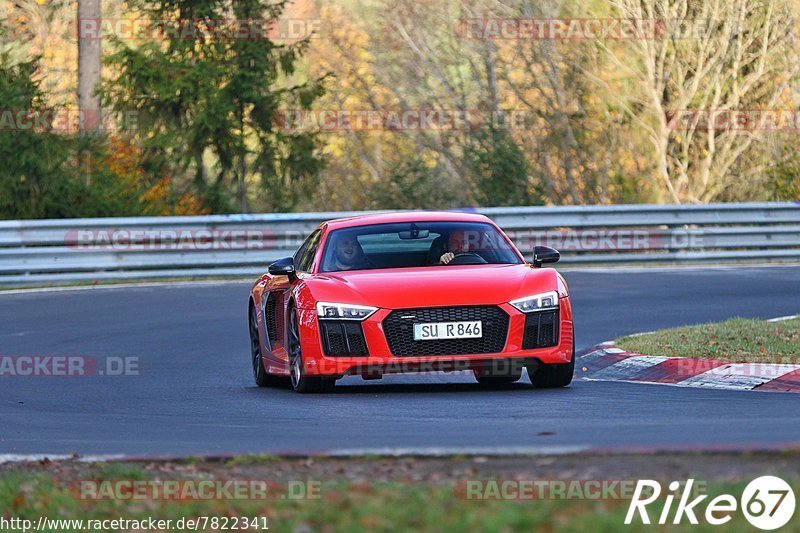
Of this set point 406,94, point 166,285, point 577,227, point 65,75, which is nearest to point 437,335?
point 166,285

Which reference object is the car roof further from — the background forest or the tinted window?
the background forest

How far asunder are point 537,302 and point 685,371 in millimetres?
1785

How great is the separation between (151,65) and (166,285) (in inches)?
422

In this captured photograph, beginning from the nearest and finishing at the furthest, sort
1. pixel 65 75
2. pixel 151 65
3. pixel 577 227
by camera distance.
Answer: pixel 577 227 → pixel 151 65 → pixel 65 75

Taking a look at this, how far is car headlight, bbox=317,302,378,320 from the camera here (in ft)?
37.4

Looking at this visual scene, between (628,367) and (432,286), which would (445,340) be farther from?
(628,367)

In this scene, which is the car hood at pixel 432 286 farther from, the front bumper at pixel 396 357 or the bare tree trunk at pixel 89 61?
the bare tree trunk at pixel 89 61

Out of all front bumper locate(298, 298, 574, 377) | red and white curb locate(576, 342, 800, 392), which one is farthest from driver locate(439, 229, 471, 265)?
red and white curb locate(576, 342, 800, 392)

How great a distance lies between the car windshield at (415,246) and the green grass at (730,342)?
1.82 metres

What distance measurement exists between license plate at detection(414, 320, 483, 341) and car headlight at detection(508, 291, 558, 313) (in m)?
0.36


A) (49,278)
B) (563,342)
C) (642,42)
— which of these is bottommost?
(49,278)

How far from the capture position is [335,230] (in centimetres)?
1307

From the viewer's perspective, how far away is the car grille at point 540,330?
452 inches

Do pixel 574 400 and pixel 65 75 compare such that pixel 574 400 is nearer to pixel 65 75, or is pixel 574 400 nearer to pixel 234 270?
pixel 234 270
